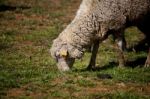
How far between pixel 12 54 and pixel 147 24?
3899 mm

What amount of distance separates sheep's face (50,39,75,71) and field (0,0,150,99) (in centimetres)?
23

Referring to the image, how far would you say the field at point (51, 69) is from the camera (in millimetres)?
9305

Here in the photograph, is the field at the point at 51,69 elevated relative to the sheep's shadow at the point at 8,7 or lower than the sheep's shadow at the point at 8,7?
lower

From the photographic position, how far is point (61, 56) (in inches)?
432

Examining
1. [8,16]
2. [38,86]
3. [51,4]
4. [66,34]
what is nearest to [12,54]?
[66,34]

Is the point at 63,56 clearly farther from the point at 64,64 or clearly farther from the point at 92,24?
the point at 92,24

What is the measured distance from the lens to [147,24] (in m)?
12.5

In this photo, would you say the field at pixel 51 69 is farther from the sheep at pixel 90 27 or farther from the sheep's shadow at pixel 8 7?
the sheep's shadow at pixel 8 7

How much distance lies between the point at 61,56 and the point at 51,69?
671 millimetres

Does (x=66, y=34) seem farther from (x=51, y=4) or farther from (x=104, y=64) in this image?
(x=51, y=4)

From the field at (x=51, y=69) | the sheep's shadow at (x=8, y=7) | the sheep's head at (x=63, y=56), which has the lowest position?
the field at (x=51, y=69)

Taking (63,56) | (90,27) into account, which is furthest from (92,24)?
(63,56)

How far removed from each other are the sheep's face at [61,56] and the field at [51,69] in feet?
0.75

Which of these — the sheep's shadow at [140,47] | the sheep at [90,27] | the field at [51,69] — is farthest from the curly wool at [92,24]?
the sheep's shadow at [140,47]
